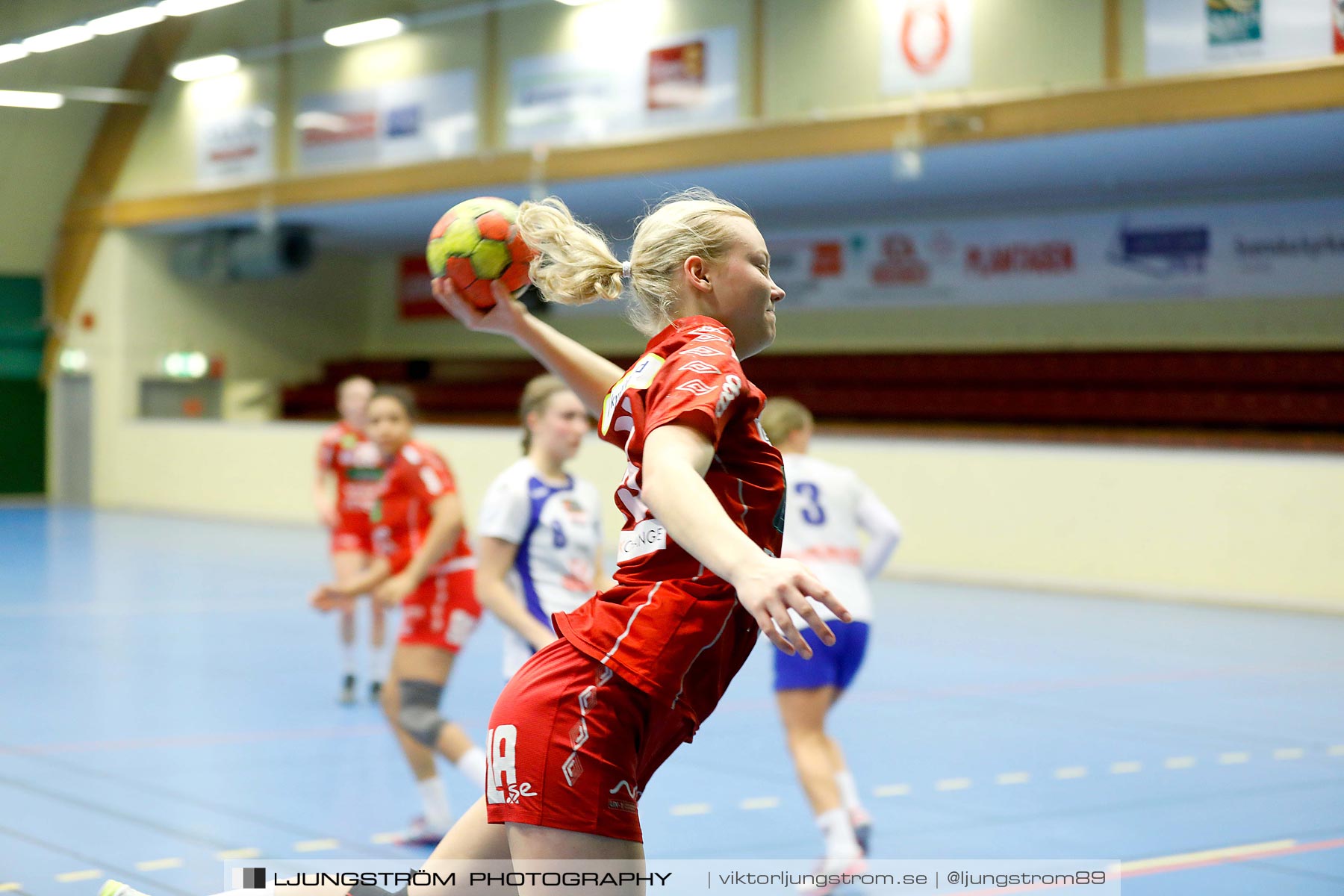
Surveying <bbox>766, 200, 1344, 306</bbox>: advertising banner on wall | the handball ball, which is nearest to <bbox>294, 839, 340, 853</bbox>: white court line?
the handball ball

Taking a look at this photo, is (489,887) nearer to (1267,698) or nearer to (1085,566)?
(1267,698)

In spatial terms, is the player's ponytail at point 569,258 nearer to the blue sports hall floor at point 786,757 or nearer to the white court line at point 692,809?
the blue sports hall floor at point 786,757

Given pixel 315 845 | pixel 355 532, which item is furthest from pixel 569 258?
pixel 355 532

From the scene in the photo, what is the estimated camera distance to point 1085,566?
13.6 meters

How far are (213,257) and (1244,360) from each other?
1546 cm

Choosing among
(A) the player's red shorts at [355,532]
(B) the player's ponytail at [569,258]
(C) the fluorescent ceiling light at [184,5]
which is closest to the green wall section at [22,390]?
(C) the fluorescent ceiling light at [184,5]

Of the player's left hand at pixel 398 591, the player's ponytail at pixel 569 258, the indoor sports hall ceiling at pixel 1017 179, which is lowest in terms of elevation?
the player's left hand at pixel 398 591

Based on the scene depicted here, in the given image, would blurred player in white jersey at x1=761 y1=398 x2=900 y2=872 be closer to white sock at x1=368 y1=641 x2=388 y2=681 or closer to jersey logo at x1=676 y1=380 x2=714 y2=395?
jersey logo at x1=676 y1=380 x2=714 y2=395

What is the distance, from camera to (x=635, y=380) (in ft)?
7.19

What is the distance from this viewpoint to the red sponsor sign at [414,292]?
25.1 meters

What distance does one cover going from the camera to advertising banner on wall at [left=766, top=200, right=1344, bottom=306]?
50.9ft

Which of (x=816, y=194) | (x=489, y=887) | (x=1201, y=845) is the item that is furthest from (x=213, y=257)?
(x=489, y=887)

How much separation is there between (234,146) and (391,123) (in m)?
3.45

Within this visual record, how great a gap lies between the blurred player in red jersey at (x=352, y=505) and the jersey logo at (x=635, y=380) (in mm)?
6328
